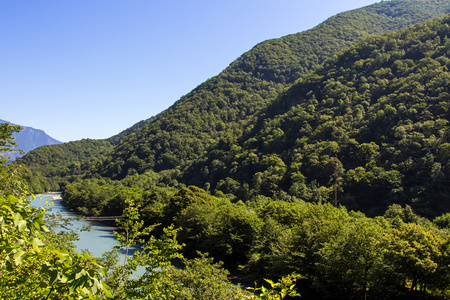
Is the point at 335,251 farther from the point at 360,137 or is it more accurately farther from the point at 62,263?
the point at 360,137

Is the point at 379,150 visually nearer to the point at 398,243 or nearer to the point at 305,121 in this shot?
the point at 305,121

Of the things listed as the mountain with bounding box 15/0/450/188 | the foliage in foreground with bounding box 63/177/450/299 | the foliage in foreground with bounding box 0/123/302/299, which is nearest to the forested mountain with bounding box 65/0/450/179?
the mountain with bounding box 15/0/450/188

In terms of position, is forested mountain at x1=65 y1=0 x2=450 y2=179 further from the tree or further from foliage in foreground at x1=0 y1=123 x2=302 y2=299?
the tree

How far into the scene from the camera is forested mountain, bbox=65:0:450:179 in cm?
13538

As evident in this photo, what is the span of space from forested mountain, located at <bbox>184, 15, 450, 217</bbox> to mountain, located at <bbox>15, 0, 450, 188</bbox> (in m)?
19.6

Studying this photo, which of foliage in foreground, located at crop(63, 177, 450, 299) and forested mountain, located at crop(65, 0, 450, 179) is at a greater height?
forested mountain, located at crop(65, 0, 450, 179)

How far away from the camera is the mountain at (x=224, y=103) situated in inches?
5310

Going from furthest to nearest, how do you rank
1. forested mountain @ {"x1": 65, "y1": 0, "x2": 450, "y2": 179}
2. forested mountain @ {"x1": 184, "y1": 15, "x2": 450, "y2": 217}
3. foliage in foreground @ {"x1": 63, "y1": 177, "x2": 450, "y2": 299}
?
1. forested mountain @ {"x1": 65, "y1": 0, "x2": 450, "y2": 179}
2. forested mountain @ {"x1": 184, "y1": 15, "x2": 450, "y2": 217}
3. foliage in foreground @ {"x1": 63, "y1": 177, "x2": 450, "y2": 299}

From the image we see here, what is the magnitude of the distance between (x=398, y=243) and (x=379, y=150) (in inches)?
1826

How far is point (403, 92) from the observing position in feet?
236

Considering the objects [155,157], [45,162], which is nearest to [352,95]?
[155,157]

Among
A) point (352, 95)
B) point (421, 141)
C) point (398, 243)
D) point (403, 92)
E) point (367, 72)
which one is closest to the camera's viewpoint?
point (398, 243)

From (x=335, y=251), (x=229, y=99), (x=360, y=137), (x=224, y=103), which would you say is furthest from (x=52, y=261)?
(x=229, y=99)

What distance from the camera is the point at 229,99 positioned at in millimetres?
160375
